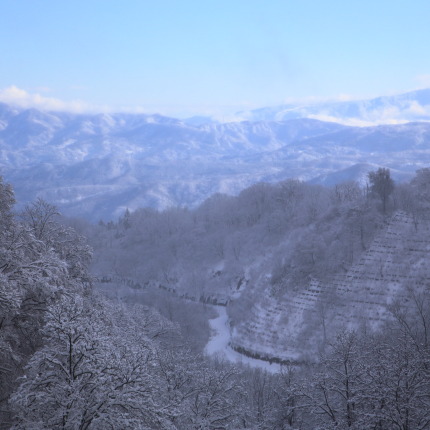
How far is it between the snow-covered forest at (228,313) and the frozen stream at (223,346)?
60 cm

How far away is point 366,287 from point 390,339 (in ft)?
55.9

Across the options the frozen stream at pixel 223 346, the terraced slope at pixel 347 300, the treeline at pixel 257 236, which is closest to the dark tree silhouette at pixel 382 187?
the treeline at pixel 257 236

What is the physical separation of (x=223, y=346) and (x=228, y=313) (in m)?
8.65

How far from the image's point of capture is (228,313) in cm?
5053

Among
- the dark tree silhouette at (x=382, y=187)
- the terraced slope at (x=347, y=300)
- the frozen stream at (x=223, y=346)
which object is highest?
the dark tree silhouette at (x=382, y=187)

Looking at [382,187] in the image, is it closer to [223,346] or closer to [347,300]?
[347,300]

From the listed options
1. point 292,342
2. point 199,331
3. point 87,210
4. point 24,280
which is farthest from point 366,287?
point 87,210

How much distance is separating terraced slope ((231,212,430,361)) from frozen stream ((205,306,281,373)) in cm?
69

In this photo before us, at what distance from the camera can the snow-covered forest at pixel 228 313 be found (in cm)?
964

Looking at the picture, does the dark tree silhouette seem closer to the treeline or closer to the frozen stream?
the treeline

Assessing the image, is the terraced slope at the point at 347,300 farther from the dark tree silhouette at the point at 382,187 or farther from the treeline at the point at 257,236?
the dark tree silhouette at the point at 382,187

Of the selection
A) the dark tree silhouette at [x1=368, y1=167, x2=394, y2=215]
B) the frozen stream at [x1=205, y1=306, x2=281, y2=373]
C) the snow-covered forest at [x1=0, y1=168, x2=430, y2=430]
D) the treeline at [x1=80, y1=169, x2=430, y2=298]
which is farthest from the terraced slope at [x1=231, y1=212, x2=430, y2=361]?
the dark tree silhouette at [x1=368, y1=167, x2=394, y2=215]

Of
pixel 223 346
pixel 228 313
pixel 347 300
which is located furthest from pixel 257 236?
pixel 347 300

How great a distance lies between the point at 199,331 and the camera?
147 ft
